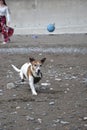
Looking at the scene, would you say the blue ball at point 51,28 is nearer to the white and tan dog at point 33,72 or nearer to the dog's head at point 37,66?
the white and tan dog at point 33,72

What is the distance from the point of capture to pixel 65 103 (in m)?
8.52

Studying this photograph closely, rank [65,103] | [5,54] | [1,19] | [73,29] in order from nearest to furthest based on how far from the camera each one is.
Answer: [65,103]
[5,54]
[1,19]
[73,29]

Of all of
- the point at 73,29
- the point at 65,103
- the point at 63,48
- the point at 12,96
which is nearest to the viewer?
the point at 65,103

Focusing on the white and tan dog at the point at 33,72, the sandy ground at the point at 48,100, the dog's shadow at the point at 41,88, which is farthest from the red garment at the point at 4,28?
the white and tan dog at the point at 33,72

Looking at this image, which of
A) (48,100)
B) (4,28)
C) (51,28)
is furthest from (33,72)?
(51,28)

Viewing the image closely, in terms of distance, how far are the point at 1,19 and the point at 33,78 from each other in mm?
10168

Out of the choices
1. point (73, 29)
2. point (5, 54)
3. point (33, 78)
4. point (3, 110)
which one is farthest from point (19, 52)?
point (73, 29)

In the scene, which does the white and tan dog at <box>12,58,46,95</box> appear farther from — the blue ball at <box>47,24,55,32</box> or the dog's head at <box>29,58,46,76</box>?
the blue ball at <box>47,24,55,32</box>

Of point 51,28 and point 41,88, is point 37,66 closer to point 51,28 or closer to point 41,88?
point 41,88

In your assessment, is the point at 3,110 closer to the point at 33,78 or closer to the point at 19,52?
the point at 33,78

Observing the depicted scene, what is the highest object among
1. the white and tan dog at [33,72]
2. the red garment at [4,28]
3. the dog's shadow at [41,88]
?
the white and tan dog at [33,72]

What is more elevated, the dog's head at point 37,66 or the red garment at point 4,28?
the dog's head at point 37,66

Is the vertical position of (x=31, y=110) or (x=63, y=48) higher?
(x=31, y=110)

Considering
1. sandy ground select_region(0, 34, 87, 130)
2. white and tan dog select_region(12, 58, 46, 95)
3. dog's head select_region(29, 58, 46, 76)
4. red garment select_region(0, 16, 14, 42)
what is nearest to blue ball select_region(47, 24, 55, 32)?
red garment select_region(0, 16, 14, 42)
